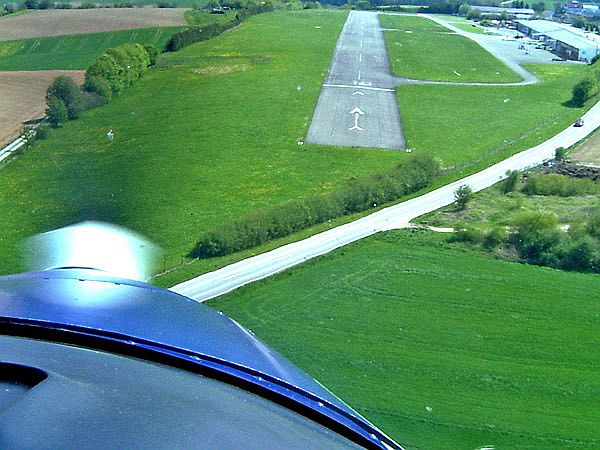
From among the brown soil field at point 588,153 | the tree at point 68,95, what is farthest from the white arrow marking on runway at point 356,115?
the tree at point 68,95

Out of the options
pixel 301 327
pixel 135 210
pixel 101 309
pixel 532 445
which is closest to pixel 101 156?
pixel 135 210

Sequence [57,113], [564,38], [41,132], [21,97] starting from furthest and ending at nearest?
[564,38] → [21,97] → [57,113] → [41,132]

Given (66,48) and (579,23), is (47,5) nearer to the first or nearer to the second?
(66,48)

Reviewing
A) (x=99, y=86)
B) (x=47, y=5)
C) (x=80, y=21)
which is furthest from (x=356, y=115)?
(x=47, y=5)

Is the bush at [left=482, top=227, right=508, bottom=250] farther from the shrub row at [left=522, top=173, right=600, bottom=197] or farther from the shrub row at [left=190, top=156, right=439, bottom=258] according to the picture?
the shrub row at [left=522, top=173, right=600, bottom=197]

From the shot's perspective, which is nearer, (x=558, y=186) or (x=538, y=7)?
(x=558, y=186)

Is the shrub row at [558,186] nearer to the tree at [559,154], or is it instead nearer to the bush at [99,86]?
the tree at [559,154]

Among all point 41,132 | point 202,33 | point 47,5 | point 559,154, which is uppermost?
point 47,5
